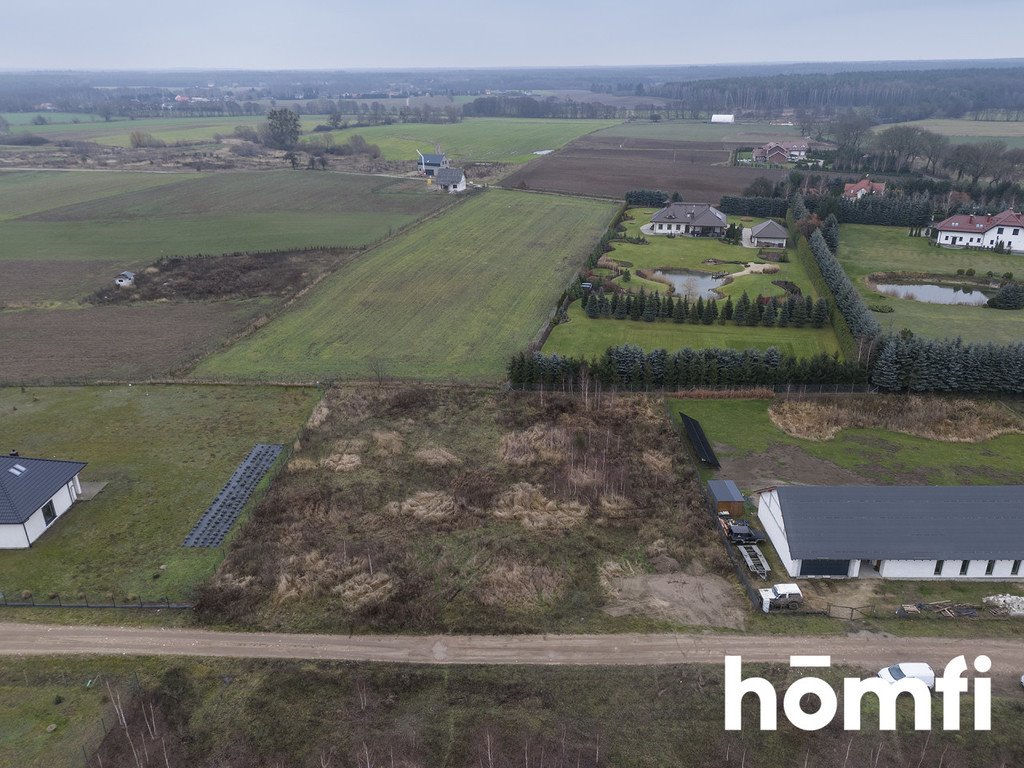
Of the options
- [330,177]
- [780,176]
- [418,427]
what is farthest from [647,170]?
[418,427]

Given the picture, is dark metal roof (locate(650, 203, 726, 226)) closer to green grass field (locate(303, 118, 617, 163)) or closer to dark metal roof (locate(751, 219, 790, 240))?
dark metal roof (locate(751, 219, 790, 240))

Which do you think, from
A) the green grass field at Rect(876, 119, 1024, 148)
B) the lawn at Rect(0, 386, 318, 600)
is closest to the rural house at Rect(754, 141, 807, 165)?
the green grass field at Rect(876, 119, 1024, 148)

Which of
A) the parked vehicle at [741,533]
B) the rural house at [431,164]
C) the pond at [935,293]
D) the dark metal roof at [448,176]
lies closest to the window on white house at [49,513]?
the parked vehicle at [741,533]

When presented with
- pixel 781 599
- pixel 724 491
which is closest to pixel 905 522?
pixel 781 599

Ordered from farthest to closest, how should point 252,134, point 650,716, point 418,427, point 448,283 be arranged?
point 252,134 → point 448,283 → point 418,427 → point 650,716

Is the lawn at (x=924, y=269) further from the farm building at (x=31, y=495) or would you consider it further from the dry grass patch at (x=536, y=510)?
the farm building at (x=31, y=495)

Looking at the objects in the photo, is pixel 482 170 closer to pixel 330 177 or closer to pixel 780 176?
pixel 330 177
